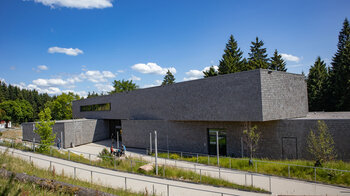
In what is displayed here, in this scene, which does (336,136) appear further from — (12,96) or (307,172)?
(12,96)

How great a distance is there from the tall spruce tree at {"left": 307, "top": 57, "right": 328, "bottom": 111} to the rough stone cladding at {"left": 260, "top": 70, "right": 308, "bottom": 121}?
18088mm

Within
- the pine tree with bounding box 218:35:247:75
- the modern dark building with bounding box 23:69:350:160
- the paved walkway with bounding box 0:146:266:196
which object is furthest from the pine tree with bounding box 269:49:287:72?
the paved walkway with bounding box 0:146:266:196

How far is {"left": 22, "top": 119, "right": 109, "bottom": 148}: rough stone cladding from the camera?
101 feet

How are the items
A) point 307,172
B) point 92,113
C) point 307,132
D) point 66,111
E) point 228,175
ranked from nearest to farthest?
point 307,172 → point 228,175 → point 307,132 → point 92,113 → point 66,111

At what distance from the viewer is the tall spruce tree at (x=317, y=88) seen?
37.9 m

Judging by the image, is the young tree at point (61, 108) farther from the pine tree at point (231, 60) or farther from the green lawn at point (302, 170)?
the green lawn at point (302, 170)

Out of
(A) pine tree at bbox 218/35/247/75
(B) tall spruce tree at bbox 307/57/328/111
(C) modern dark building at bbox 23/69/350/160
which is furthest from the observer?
(A) pine tree at bbox 218/35/247/75

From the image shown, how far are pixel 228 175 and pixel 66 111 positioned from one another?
57.2m

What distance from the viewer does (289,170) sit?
43.9ft

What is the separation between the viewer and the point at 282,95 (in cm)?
1989

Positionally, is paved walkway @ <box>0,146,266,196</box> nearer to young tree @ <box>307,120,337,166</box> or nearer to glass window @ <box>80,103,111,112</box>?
young tree @ <box>307,120,337,166</box>

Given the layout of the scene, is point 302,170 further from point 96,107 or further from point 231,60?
point 231,60

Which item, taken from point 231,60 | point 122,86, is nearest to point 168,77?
point 122,86

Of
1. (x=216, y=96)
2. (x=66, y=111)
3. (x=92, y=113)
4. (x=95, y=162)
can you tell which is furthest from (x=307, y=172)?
(x=66, y=111)
